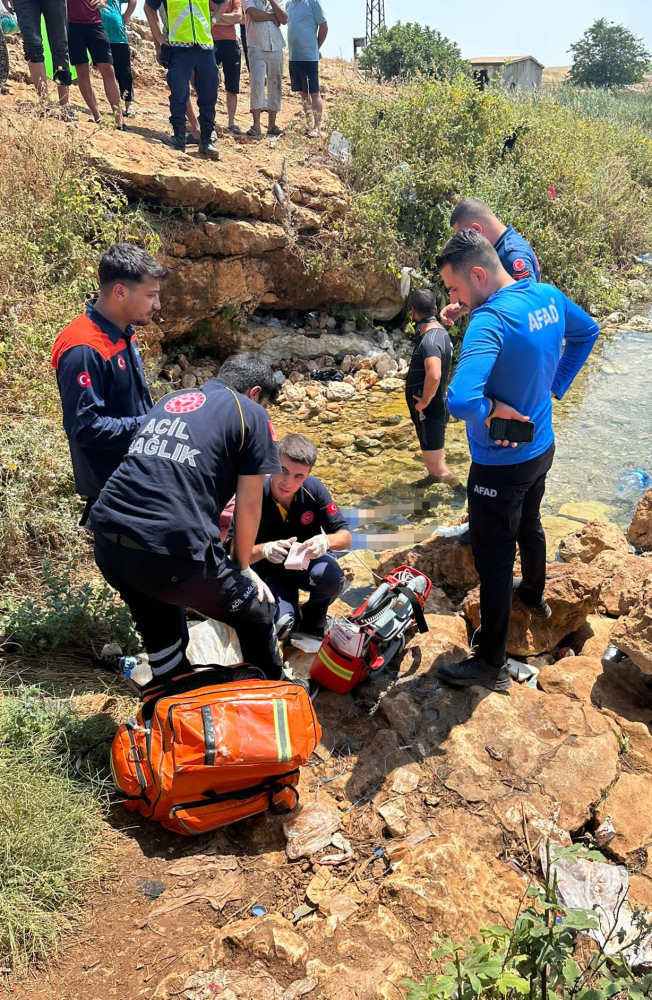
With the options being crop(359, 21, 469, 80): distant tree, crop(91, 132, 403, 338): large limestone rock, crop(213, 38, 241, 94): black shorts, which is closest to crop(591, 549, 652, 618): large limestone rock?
crop(91, 132, 403, 338): large limestone rock

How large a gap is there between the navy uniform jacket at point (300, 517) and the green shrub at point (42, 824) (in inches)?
50.9

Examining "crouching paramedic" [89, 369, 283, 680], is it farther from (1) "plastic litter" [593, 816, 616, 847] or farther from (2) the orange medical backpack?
(1) "plastic litter" [593, 816, 616, 847]

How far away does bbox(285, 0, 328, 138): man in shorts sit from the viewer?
29.2ft

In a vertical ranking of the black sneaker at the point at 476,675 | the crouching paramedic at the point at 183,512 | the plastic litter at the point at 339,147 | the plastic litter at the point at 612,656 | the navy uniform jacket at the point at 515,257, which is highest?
the plastic litter at the point at 339,147

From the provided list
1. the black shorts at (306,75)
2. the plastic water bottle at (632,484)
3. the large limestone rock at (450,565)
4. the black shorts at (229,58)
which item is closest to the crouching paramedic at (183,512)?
the large limestone rock at (450,565)

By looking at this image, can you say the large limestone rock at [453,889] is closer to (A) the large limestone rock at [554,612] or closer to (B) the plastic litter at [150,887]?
(B) the plastic litter at [150,887]

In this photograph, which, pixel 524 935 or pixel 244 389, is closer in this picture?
pixel 524 935

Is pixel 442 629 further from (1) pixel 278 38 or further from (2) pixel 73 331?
(1) pixel 278 38

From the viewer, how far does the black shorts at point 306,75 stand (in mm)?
9203

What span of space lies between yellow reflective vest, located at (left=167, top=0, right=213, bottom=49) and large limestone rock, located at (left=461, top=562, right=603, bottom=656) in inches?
250

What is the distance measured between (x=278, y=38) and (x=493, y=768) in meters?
9.45

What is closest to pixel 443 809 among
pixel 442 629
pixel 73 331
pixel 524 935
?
pixel 524 935

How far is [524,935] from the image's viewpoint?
5.83 feet

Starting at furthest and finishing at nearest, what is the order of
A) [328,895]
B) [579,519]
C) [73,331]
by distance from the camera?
[579,519], [73,331], [328,895]
